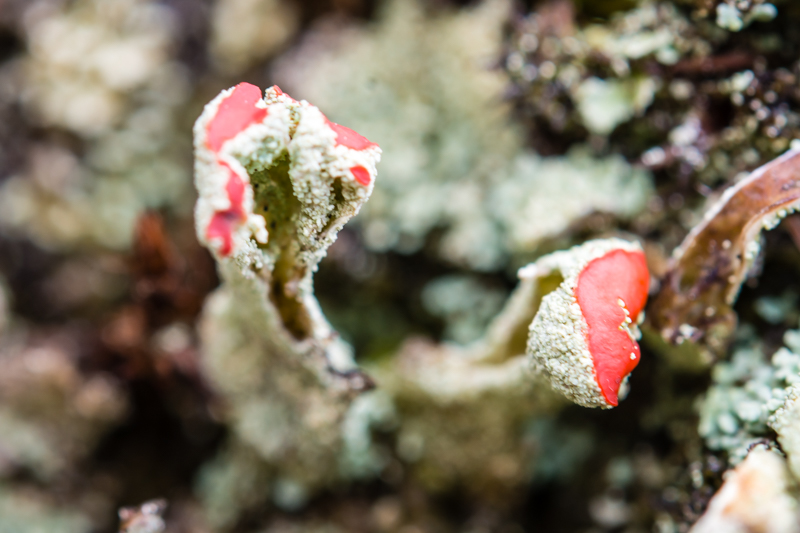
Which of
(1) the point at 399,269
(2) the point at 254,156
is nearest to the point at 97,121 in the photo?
(1) the point at 399,269

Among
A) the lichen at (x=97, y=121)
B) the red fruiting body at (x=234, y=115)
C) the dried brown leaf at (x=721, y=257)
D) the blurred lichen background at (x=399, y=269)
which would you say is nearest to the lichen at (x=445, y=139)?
the blurred lichen background at (x=399, y=269)

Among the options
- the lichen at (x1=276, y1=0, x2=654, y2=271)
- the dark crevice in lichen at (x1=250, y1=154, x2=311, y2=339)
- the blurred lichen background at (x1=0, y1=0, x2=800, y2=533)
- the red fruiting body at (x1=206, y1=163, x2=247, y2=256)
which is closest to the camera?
the red fruiting body at (x1=206, y1=163, x2=247, y2=256)

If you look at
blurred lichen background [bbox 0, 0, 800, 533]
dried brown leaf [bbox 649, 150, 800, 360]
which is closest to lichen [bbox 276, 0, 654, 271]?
blurred lichen background [bbox 0, 0, 800, 533]

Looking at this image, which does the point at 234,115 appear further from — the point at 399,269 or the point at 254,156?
the point at 399,269

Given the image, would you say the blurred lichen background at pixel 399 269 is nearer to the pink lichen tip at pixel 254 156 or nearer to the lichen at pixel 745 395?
the lichen at pixel 745 395

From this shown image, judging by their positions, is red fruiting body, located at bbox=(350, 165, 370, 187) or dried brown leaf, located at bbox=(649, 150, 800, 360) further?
dried brown leaf, located at bbox=(649, 150, 800, 360)

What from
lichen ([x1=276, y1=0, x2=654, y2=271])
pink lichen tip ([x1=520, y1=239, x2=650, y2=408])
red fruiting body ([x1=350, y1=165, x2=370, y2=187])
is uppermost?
lichen ([x1=276, y1=0, x2=654, y2=271])

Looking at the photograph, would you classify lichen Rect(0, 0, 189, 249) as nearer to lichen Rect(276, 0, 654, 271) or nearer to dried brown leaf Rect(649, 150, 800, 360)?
lichen Rect(276, 0, 654, 271)
